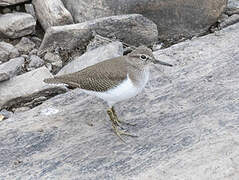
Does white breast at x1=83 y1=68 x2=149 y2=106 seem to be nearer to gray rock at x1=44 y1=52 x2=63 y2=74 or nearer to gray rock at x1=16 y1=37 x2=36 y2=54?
gray rock at x1=44 y1=52 x2=63 y2=74

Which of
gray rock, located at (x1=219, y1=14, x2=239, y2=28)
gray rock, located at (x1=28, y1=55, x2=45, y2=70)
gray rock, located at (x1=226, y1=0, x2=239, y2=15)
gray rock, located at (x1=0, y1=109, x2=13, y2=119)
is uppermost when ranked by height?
gray rock, located at (x1=226, y1=0, x2=239, y2=15)

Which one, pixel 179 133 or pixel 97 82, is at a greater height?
pixel 97 82

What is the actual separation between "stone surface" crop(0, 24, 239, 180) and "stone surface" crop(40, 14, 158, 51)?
969mm

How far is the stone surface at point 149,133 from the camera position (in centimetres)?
480

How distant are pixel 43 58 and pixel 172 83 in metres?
2.38

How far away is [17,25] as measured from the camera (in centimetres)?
736

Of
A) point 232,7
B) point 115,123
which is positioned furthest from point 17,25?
point 232,7

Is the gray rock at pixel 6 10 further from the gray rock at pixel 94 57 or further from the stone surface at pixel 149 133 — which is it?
the stone surface at pixel 149 133

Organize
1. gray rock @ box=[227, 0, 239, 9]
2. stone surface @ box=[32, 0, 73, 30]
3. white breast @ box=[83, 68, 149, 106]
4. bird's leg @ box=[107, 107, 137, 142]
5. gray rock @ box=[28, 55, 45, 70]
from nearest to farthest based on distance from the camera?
1. white breast @ box=[83, 68, 149, 106]
2. bird's leg @ box=[107, 107, 137, 142]
3. gray rock @ box=[28, 55, 45, 70]
4. stone surface @ box=[32, 0, 73, 30]
5. gray rock @ box=[227, 0, 239, 9]

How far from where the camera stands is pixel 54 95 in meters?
6.65

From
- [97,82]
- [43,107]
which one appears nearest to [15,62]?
[43,107]

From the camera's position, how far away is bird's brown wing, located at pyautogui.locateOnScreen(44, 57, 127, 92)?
16.7ft

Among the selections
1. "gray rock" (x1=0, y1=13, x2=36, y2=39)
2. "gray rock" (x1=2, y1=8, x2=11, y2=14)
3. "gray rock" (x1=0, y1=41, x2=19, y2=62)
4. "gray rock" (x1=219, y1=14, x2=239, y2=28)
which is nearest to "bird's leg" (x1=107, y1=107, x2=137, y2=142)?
"gray rock" (x1=0, y1=41, x2=19, y2=62)

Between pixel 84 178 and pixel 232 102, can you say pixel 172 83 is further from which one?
pixel 84 178
